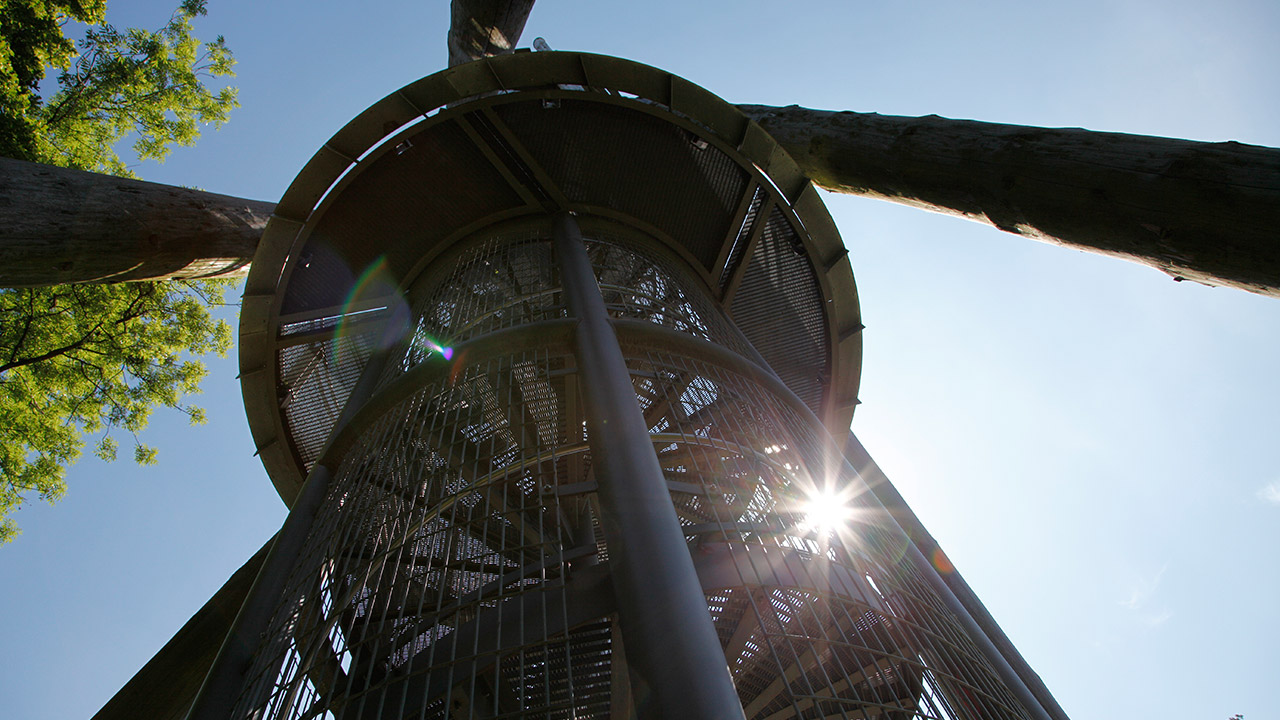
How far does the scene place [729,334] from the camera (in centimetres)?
631

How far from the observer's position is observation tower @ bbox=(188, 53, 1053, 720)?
302cm

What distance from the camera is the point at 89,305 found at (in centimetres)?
1258

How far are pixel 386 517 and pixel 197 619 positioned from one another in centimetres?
209

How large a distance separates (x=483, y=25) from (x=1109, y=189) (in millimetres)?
10457

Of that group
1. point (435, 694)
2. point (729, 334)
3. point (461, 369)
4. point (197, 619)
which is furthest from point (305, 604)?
point (729, 334)

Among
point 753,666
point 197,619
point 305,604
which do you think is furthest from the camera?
point 753,666

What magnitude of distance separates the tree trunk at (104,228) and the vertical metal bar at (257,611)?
7.95 ft

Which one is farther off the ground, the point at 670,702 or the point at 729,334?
the point at 729,334

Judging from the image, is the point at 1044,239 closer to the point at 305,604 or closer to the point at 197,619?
the point at 305,604

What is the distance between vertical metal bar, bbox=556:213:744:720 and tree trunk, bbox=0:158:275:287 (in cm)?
405

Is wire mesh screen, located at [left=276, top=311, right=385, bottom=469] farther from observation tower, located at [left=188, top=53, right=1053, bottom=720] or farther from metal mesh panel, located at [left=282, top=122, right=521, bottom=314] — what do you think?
metal mesh panel, located at [left=282, top=122, right=521, bottom=314]

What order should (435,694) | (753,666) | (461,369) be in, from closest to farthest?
(435,694) → (461,369) → (753,666)

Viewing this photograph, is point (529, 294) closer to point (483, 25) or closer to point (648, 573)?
point (648, 573)

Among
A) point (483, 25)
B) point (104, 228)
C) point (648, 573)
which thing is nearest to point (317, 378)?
point (104, 228)
